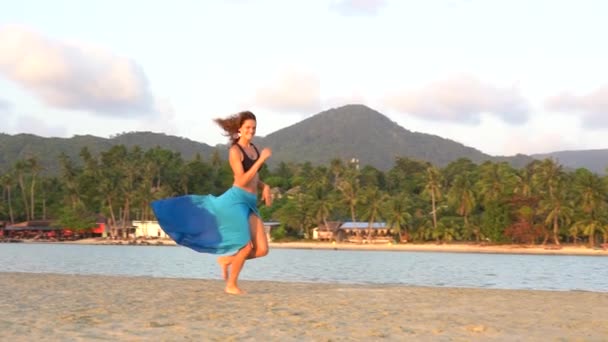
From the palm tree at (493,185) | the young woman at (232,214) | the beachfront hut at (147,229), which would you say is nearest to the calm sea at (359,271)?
the palm tree at (493,185)

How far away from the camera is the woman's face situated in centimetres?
959

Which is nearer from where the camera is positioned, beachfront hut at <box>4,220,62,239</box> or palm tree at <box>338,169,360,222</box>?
palm tree at <box>338,169,360,222</box>

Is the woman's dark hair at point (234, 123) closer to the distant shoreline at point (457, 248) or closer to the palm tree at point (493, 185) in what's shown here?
the distant shoreline at point (457, 248)

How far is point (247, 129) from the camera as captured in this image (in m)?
9.60

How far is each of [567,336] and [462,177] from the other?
91509 mm

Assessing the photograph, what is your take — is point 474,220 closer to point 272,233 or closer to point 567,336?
point 272,233

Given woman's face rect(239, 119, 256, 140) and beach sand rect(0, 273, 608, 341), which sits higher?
woman's face rect(239, 119, 256, 140)

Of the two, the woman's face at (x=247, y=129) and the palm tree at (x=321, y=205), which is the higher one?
the palm tree at (x=321, y=205)

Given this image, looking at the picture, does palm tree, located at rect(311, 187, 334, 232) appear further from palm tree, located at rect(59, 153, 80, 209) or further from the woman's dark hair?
the woman's dark hair

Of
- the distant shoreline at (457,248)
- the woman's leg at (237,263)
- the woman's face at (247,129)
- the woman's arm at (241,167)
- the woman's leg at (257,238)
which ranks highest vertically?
the woman's face at (247,129)

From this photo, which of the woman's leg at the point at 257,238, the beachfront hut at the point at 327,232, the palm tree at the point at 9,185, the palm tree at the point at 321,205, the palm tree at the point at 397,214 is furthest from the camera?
the palm tree at the point at 9,185

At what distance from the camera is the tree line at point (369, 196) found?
3457 inches

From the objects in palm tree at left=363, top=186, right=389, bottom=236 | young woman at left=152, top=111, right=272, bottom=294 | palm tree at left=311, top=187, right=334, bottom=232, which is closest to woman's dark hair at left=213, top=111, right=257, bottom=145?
young woman at left=152, top=111, right=272, bottom=294

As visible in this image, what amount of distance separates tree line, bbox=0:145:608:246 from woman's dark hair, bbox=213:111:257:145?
79.1 meters
